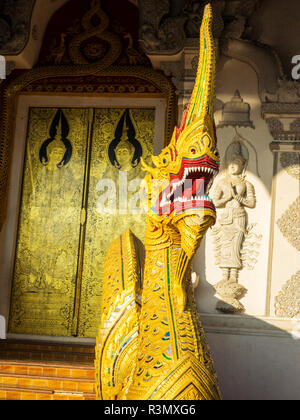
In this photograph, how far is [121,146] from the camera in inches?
231

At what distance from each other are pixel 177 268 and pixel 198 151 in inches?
15.0

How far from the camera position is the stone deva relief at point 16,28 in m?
5.33

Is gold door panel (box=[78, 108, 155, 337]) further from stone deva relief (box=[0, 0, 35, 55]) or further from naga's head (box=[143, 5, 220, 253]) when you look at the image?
naga's head (box=[143, 5, 220, 253])

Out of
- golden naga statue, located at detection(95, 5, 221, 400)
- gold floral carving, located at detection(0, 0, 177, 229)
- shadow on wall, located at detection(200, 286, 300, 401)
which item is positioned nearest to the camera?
golden naga statue, located at detection(95, 5, 221, 400)

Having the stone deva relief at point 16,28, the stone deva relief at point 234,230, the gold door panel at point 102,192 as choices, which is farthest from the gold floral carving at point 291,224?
the stone deva relief at point 16,28

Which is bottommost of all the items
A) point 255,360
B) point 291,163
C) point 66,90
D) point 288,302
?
point 255,360

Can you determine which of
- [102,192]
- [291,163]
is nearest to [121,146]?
[102,192]

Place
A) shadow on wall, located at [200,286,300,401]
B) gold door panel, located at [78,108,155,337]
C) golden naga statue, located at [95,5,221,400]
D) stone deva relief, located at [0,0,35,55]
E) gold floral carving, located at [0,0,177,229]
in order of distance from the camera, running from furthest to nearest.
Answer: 1. gold floral carving, located at [0,0,177,229]
2. gold door panel, located at [78,108,155,337]
3. stone deva relief, located at [0,0,35,55]
4. shadow on wall, located at [200,286,300,401]
5. golden naga statue, located at [95,5,221,400]

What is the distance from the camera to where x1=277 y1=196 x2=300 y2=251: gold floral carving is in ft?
15.1

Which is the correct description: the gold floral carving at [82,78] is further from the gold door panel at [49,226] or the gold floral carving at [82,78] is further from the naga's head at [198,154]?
the naga's head at [198,154]

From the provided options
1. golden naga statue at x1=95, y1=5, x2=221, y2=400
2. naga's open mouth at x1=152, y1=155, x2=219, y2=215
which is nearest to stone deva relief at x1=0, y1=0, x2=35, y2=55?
golden naga statue at x1=95, y1=5, x2=221, y2=400

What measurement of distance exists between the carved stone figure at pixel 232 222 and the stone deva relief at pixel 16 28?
7.44 feet

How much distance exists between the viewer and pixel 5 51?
17.5 ft

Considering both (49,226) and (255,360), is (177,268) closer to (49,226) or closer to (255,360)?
(255,360)
